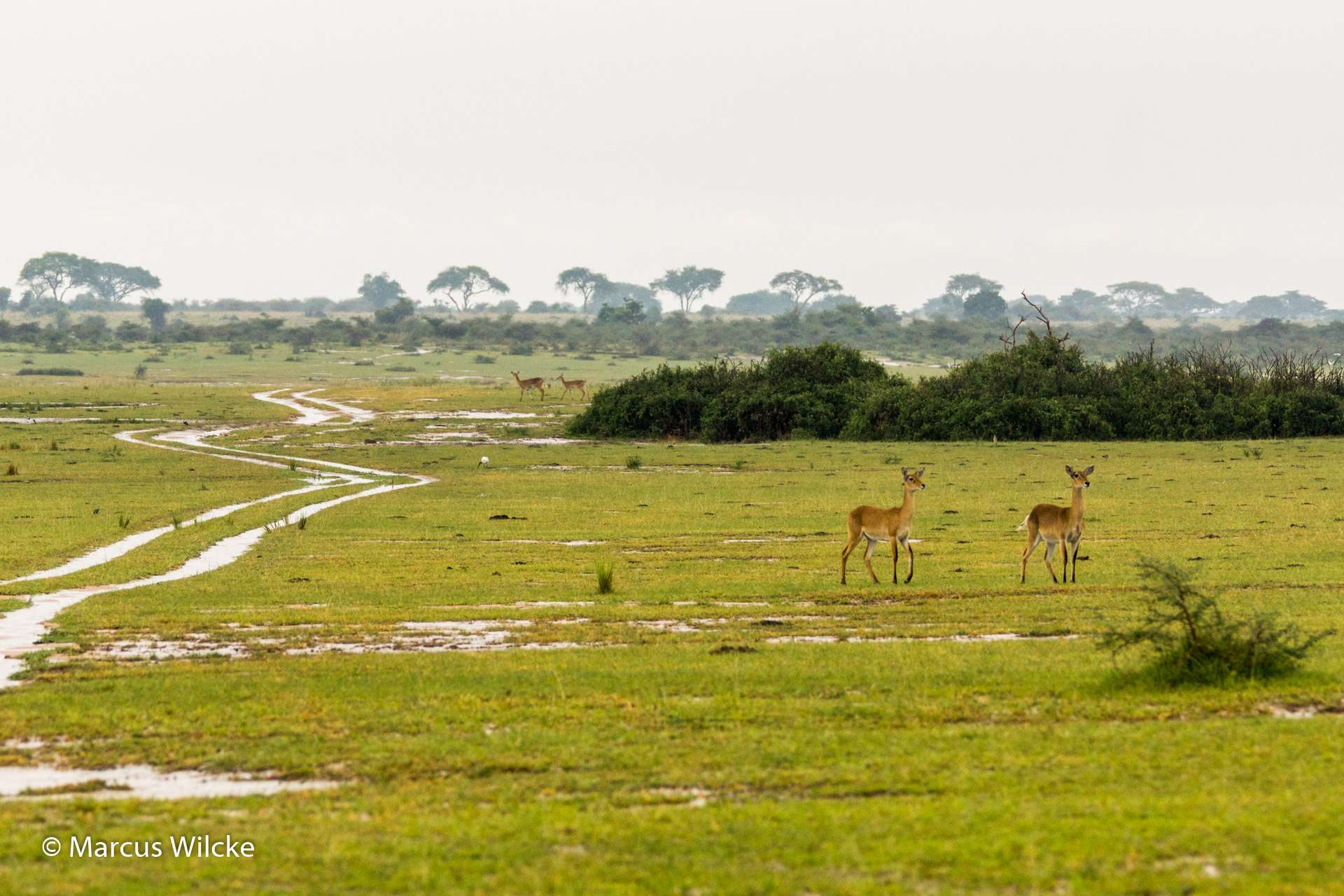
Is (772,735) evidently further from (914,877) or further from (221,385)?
(221,385)

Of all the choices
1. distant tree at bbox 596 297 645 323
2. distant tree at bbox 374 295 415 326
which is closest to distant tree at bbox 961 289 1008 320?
distant tree at bbox 596 297 645 323

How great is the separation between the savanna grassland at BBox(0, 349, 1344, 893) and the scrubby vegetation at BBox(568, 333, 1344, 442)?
87.3 feet

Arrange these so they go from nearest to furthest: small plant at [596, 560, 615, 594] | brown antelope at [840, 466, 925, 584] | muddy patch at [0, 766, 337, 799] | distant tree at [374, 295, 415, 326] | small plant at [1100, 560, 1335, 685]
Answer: muddy patch at [0, 766, 337, 799] → small plant at [1100, 560, 1335, 685] → small plant at [596, 560, 615, 594] → brown antelope at [840, 466, 925, 584] → distant tree at [374, 295, 415, 326]

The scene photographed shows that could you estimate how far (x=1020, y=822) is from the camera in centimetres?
770

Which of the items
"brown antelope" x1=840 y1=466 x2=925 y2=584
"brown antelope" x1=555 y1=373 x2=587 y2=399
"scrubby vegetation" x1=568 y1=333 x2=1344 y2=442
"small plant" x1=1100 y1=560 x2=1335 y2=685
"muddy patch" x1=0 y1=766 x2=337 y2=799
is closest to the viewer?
"muddy patch" x1=0 y1=766 x2=337 y2=799

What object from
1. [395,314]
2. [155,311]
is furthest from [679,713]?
[155,311]

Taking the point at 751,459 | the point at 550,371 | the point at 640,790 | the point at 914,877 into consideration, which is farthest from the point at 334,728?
the point at 550,371

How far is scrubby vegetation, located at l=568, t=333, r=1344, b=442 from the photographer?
2140 inches

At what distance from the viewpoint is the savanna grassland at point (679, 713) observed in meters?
7.22

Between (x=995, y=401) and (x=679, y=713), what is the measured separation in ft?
155

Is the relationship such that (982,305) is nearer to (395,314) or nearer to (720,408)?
(395,314)

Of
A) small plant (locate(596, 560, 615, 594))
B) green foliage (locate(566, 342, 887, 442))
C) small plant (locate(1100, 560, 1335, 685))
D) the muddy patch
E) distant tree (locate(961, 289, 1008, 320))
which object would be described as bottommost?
the muddy patch

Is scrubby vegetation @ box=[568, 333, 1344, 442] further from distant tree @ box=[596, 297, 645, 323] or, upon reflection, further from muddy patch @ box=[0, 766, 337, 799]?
distant tree @ box=[596, 297, 645, 323]

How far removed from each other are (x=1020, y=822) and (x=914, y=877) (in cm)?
114
